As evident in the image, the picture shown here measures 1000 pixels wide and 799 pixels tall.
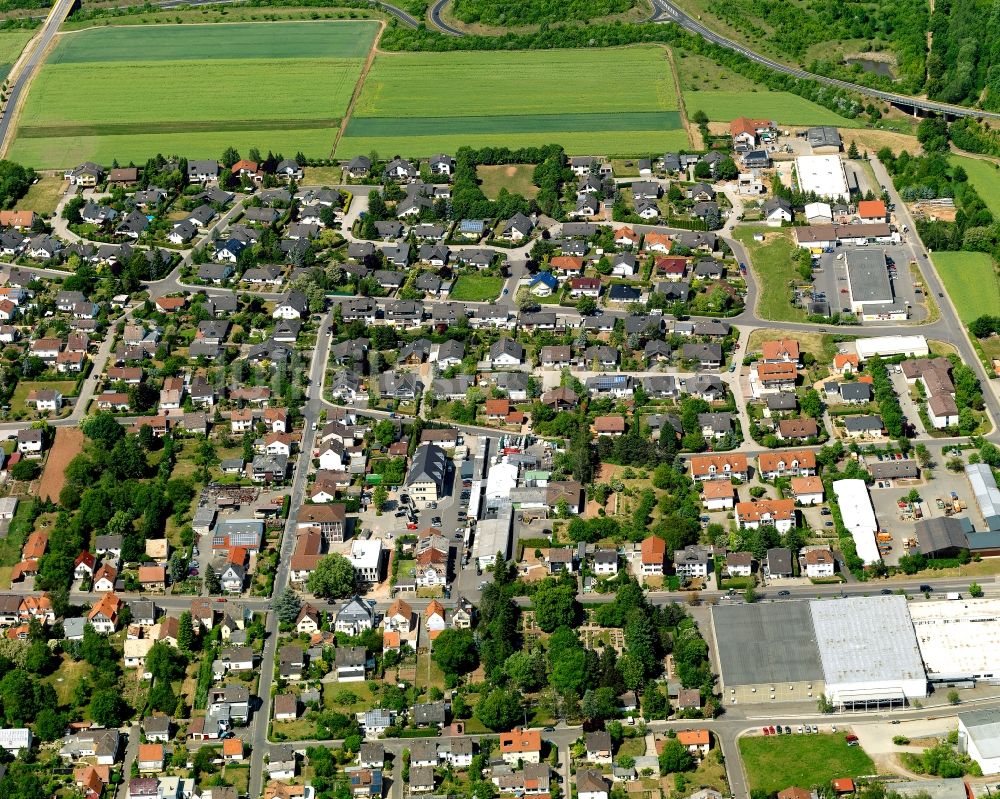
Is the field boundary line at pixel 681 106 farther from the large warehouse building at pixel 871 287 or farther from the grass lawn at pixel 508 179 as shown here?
the large warehouse building at pixel 871 287

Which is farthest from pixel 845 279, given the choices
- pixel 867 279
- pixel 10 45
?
pixel 10 45

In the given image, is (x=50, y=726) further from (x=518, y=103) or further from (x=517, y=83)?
(x=517, y=83)

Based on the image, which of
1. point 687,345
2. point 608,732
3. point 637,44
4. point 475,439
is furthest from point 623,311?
point 637,44

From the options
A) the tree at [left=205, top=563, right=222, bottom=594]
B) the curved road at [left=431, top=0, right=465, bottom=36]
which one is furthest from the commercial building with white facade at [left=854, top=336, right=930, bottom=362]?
the curved road at [left=431, top=0, right=465, bottom=36]

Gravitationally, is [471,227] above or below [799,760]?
above

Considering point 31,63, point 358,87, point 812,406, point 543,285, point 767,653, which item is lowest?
point 767,653

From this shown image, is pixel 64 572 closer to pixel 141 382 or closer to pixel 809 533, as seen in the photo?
pixel 141 382

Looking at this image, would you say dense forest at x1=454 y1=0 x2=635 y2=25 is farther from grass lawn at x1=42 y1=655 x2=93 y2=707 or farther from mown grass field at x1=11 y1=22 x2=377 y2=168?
grass lawn at x1=42 y1=655 x2=93 y2=707
